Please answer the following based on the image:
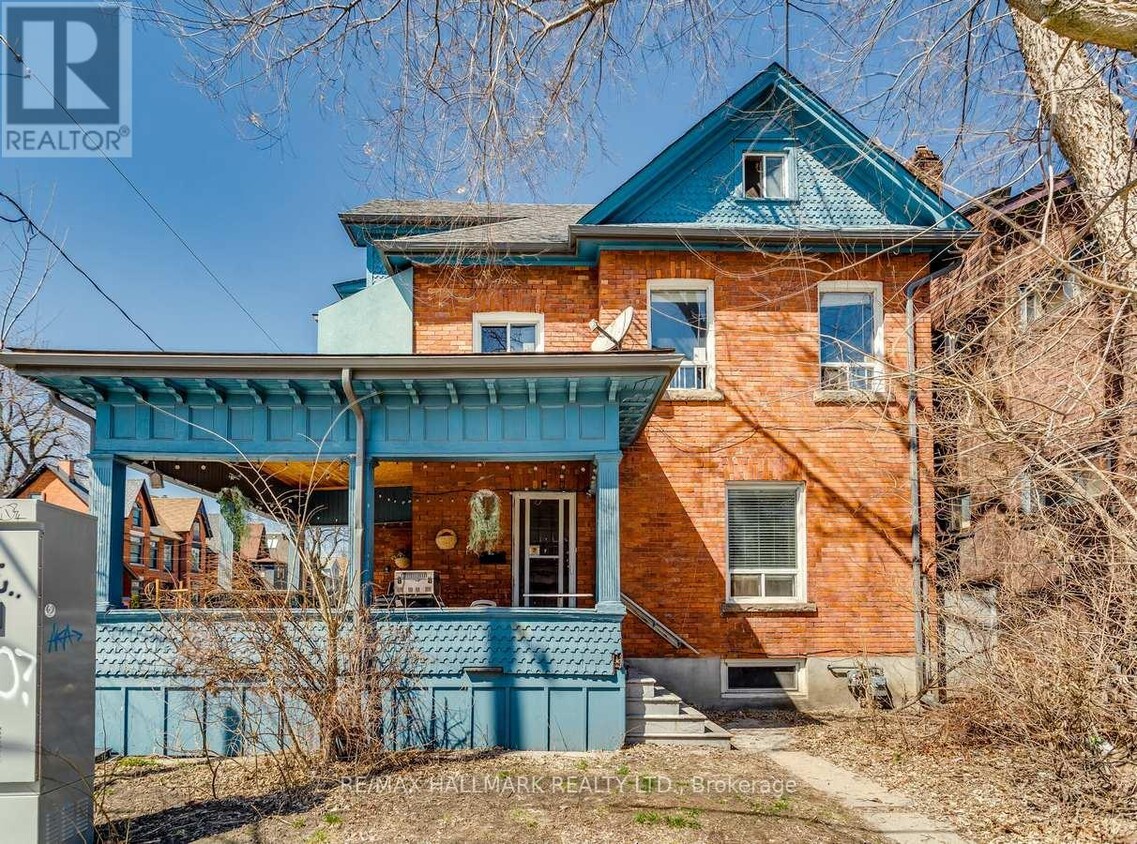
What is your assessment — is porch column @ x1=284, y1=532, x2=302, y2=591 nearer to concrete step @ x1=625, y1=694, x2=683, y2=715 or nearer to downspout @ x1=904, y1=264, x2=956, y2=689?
concrete step @ x1=625, y1=694, x2=683, y2=715

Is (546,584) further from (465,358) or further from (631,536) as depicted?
(465,358)

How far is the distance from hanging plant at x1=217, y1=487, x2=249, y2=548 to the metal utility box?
3.79 metres

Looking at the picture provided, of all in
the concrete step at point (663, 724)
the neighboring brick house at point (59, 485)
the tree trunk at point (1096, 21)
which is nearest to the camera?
the tree trunk at point (1096, 21)

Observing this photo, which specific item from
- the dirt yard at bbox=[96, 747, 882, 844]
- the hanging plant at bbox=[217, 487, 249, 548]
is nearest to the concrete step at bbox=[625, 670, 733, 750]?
the dirt yard at bbox=[96, 747, 882, 844]

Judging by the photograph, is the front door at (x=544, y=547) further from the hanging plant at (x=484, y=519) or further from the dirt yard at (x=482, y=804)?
the dirt yard at (x=482, y=804)

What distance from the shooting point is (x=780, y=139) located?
491 inches

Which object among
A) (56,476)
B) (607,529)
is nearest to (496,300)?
(607,529)

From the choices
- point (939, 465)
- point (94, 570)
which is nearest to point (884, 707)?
point (939, 465)

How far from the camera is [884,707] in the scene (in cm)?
1106

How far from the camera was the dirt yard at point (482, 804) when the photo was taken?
5.99 metres

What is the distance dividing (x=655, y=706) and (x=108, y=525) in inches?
256

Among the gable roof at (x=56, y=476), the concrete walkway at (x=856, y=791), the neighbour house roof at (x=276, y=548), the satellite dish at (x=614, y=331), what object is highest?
the satellite dish at (x=614, y=331)

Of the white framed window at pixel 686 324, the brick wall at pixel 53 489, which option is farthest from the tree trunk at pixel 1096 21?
the brick wall at pixel 53 489

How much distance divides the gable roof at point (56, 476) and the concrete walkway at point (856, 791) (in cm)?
2393
